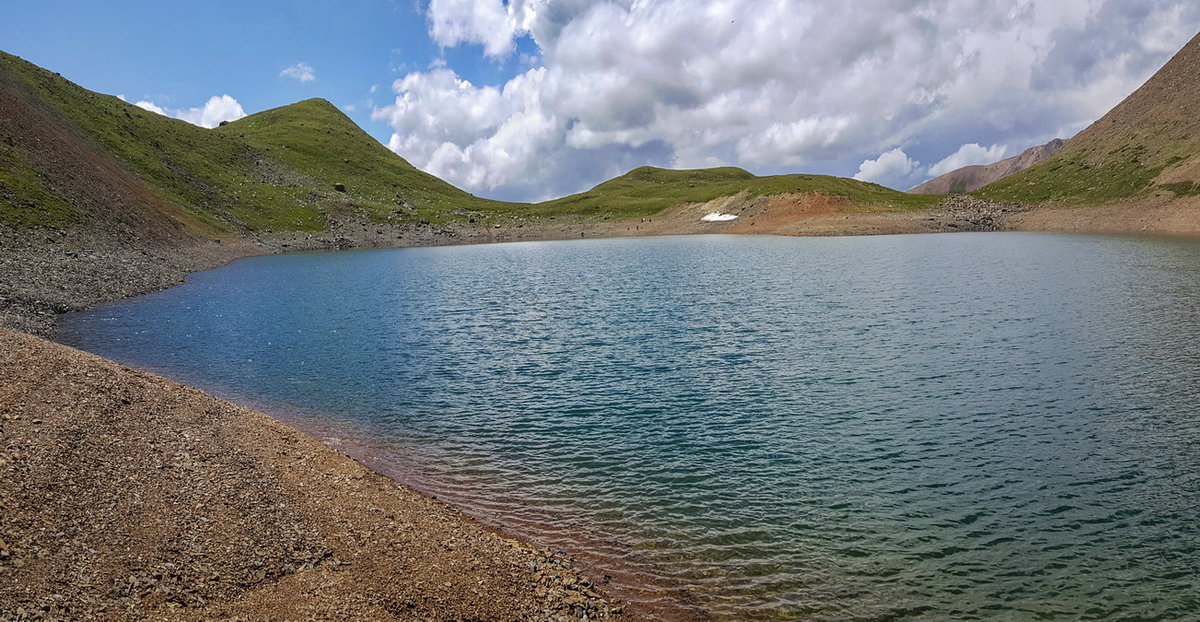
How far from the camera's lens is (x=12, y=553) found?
11023 mm

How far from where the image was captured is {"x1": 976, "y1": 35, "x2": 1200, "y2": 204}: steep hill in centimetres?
12925

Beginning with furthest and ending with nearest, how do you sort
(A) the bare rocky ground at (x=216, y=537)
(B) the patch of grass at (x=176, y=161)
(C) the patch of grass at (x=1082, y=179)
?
(C) the patch of grass at (x=1082, y=179) < (B) the patch of grass at (x=176, y=161) < (A) the bare rocky ground at (x=216, y=537)

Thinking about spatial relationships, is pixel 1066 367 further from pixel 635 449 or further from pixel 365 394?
pixel 365 394

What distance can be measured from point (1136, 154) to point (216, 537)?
619 ft

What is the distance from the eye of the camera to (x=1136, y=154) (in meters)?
145

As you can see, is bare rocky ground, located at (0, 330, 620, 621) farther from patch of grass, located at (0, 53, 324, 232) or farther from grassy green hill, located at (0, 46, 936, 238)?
patch of grass, located at (0, 53, 324, 232)

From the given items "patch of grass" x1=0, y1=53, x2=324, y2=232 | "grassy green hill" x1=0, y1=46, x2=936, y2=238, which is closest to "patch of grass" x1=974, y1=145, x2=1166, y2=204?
"grassy green hill" x1=0, y1=46, x2=936, y2=238

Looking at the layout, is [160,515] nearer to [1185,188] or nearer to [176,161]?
[1185,188]

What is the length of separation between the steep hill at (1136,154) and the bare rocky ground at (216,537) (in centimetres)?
15063

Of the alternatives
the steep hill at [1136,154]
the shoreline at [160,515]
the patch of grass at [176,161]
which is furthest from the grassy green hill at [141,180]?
the shoreline at [160,515]

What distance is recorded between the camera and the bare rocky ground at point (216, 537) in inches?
435

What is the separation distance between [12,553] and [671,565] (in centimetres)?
1224

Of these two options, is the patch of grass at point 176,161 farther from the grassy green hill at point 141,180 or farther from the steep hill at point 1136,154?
the steep hill at point 1136,154

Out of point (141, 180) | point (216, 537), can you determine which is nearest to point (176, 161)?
point (141, 180)
